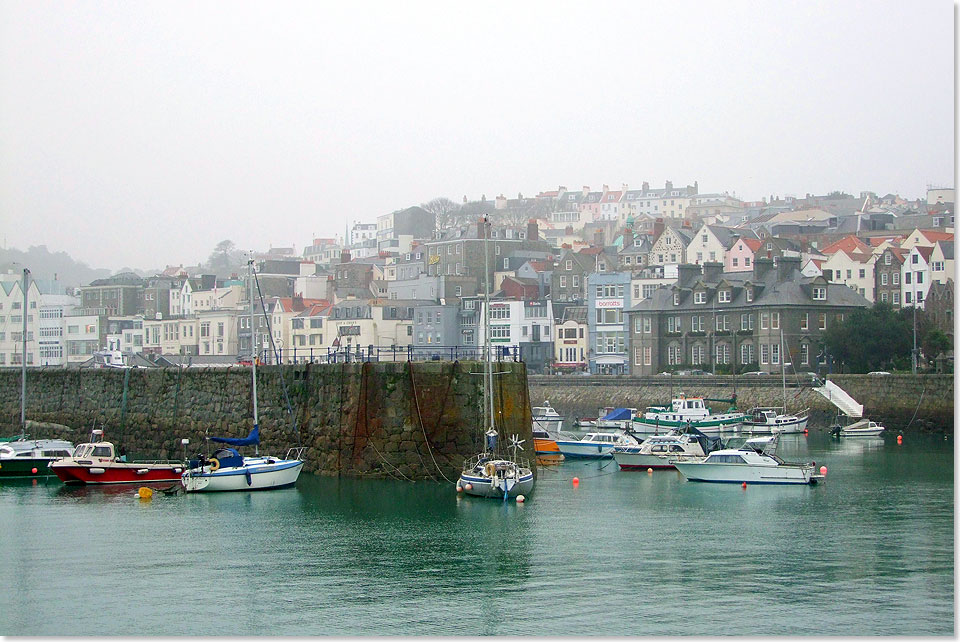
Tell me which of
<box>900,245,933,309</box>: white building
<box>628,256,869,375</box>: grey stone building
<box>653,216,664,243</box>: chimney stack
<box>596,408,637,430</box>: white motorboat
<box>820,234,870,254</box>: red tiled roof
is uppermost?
<box>653,216,664,243</box>: chimney stack

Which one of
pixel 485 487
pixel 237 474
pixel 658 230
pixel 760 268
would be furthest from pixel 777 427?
pixel 658 230

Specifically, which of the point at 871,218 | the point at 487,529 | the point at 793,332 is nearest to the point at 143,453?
the point at 487,529

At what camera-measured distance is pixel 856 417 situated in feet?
205

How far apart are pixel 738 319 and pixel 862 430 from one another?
17788mm

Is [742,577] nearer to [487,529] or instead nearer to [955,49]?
[487,529]

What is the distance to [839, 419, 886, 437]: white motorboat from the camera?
5779cm

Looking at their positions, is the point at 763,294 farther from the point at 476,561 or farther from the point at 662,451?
the point at 476,561

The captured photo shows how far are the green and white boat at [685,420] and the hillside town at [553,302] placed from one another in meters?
7.11

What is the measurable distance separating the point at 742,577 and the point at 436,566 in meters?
5.83

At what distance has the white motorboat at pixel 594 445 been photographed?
48.0 metres

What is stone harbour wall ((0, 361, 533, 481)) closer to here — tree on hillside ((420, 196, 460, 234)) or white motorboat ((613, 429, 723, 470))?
white motorboat ((613, 429, 723, 470))

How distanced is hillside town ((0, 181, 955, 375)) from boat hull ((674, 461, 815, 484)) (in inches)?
769

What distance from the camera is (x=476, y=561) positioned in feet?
84.2

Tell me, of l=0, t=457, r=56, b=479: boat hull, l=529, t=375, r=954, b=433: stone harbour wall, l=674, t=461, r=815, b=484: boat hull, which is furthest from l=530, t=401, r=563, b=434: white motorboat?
l=0, t=457, r=56, b=479: boat hull
